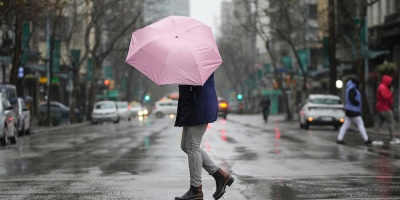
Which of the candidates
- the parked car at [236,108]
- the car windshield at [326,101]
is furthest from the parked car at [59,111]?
the parked car at [236,108]

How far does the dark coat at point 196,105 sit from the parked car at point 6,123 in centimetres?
1499

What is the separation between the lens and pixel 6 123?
2481cm

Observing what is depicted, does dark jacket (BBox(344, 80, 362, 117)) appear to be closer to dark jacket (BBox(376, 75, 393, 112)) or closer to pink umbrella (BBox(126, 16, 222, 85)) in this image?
dark jacket (BBox(376, 75, 393, 112))

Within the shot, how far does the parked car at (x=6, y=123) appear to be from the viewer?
79.7 ft

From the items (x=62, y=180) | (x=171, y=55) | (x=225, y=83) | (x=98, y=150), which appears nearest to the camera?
(x=171, y=55)

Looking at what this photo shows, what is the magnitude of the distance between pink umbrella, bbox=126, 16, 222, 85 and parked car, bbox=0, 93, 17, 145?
14849mm

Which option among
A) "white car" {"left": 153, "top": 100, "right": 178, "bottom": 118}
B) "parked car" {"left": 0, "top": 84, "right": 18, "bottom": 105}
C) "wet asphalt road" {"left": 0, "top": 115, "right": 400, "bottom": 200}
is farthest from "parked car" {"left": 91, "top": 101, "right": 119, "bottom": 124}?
"wet asphalt road" {"left": 0, "top": 115, "right": 400, "bottom": 200}

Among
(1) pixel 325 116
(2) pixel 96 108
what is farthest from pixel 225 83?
(1) pixel 325 116

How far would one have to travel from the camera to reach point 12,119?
26109 mm

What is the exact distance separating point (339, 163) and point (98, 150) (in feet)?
23.2

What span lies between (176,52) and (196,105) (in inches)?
26.3

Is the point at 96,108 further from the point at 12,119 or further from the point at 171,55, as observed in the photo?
the point at 171,55

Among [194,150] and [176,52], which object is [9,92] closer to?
[194,150]

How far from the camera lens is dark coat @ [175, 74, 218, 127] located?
395 inches
